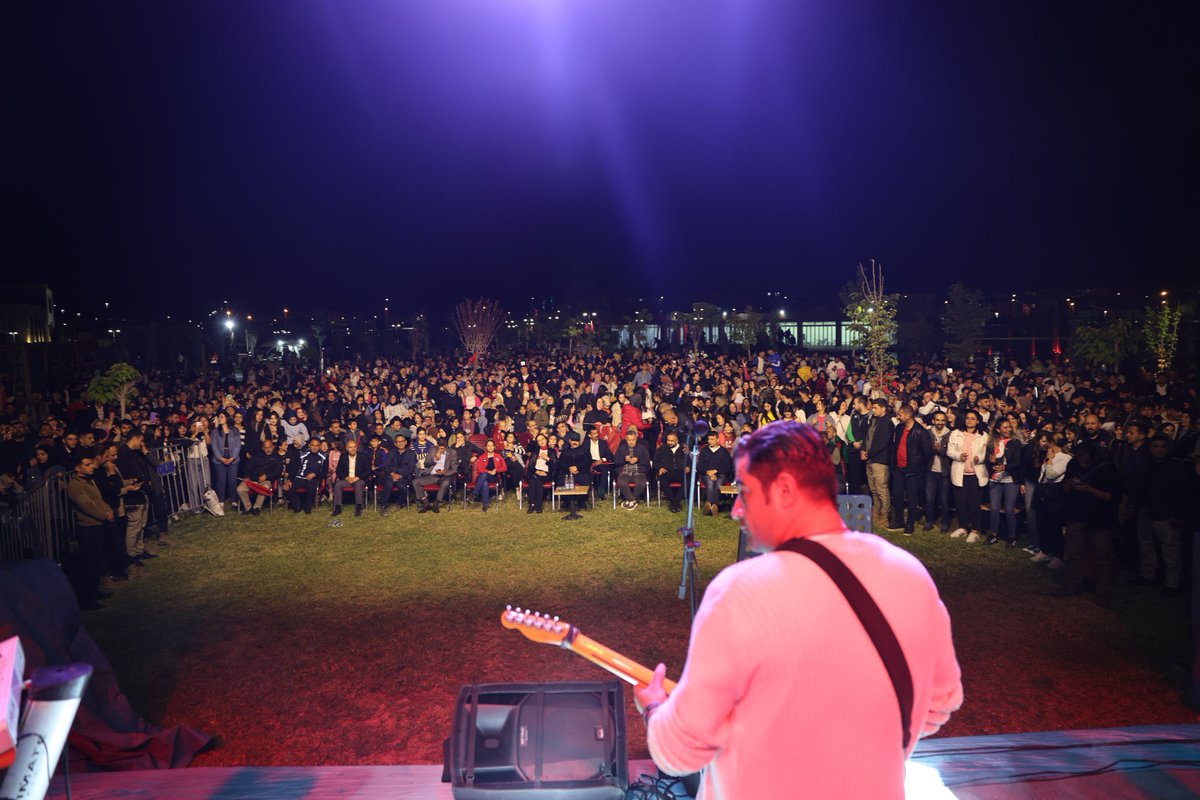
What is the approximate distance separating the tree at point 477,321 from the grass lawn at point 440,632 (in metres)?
29.4

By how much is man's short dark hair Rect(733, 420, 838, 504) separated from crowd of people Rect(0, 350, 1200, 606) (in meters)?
4.07

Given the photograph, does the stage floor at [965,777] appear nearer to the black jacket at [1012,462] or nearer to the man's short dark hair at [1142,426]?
the man's short dark hair at [1142,426]

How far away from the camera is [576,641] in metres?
2.47

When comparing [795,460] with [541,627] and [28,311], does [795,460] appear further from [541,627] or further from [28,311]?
[28,311]

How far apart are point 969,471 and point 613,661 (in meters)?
8.23

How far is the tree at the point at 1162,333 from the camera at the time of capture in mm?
21250

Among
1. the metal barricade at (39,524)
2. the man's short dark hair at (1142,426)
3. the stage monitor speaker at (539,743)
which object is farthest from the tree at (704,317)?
the stage monitor speaker at (539,743)

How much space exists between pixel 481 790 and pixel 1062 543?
769 cm

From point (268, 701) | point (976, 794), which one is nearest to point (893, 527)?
point (976, 794)

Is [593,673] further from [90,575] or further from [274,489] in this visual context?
[274,489]

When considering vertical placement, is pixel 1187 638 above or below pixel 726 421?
below

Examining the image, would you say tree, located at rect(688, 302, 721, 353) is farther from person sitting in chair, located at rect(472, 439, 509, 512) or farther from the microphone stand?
the microphone stand

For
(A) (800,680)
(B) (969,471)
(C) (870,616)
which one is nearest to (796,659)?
(A) (800,680)

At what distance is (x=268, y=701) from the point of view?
5297 millimetres
